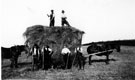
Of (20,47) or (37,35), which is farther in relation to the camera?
(20,47)

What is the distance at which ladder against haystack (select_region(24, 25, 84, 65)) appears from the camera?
15906mm

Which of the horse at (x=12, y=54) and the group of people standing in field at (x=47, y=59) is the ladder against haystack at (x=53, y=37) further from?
the horse at (x=12, y=54)

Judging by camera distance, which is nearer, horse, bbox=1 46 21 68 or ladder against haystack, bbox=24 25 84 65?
ladder against haystack, bbox=24 25 84 65

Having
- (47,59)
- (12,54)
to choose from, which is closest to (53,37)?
(47,59)

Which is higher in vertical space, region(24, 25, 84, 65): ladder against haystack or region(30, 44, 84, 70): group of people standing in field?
region(24, 25, 84, 65): ladder against haystack

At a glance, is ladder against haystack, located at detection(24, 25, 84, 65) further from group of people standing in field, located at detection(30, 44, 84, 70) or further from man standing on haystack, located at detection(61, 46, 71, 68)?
group of people standing in field, located at detection(30, 44, 84, 70)

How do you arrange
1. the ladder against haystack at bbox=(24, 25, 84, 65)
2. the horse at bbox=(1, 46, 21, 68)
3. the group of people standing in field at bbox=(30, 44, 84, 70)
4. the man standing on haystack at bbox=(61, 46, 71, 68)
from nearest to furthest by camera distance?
the ladder against haystack at bbox=(24, 25, 84, 65) → the man standing on haystack at bbox=(61, 46, 71, 68) → the group of people standing in field at bbox=(30, 44, 84, 70) → the horse at bbox=(1, 46, 21, 68)

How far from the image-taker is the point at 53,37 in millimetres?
15953

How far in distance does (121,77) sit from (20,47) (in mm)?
9131

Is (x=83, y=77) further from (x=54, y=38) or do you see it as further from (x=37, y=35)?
(x=37, y=35)

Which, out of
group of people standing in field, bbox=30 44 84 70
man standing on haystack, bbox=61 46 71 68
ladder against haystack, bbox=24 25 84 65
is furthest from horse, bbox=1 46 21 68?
man standing on haystack, bbox=61 46 71 68

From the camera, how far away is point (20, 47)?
62.0 feet

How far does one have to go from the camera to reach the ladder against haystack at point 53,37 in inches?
626

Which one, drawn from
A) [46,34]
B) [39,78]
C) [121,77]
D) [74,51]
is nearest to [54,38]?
[46,34]
